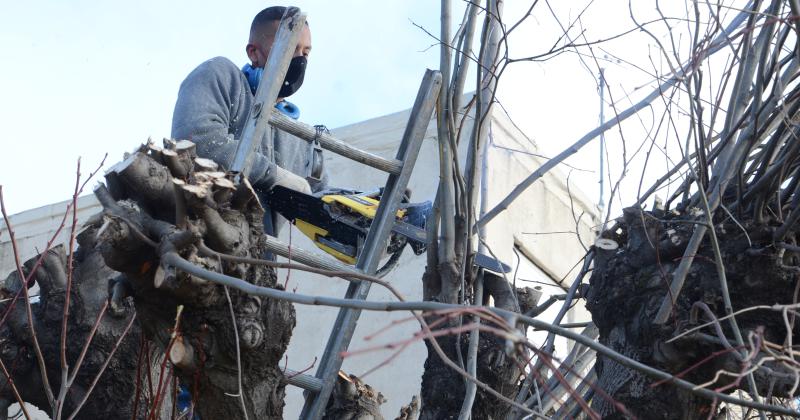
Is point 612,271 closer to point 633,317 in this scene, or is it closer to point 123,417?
point 633,317

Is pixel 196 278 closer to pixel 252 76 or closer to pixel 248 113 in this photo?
pixel 248 113

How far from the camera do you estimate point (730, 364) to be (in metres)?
3.57

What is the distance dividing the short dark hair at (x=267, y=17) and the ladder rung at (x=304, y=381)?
171cm

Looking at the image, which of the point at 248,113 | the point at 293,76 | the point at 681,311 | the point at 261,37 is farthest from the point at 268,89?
the point at 681,311

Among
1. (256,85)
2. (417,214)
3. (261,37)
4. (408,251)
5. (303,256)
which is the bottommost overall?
(408,251)

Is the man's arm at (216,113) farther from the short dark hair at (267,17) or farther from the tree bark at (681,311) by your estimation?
the tree bark at (681,311)

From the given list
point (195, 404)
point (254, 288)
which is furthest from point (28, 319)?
point (254, 288)

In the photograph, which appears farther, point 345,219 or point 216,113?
point 345,219

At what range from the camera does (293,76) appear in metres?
4.83

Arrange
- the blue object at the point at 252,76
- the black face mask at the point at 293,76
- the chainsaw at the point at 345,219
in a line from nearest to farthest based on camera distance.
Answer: the chainsaw at the point at 345,219 → the black face mask at the point at 293,76 → the blue object at the point at 252,76

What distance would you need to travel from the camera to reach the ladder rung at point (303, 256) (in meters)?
4.22

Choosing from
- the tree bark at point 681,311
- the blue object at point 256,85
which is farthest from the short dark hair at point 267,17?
the tree bark at point 681,311

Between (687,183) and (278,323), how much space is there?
1510 millimetres

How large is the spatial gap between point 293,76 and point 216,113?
16.8 inches
